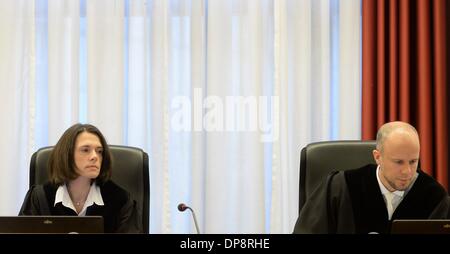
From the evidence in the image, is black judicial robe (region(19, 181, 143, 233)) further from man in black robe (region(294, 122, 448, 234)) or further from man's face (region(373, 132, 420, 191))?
man's face (region(373, 132, 420, 191))

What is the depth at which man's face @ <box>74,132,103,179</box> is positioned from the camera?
3072mm

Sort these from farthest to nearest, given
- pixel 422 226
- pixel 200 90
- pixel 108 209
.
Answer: pixel 200 90 → pixel 108 209 → pixel 422 226

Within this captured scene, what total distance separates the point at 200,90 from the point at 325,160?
1432mm

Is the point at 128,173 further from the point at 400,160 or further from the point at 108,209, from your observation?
the point at 400,160

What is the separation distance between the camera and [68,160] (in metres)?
3.05

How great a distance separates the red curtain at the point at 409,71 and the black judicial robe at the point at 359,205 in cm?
141

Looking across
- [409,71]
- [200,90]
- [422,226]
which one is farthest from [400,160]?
[200,90]

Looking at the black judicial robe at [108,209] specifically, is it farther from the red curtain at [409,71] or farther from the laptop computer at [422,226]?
the red curtain at [409,71]

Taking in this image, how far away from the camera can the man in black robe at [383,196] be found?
270cm

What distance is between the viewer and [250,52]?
4.28 meters

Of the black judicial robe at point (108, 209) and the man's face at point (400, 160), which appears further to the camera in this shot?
the black judicial robe at point (108, 209)

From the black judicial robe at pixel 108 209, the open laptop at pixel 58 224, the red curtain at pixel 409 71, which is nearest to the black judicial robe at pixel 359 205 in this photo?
the black judicial robe at pixel 108 209
